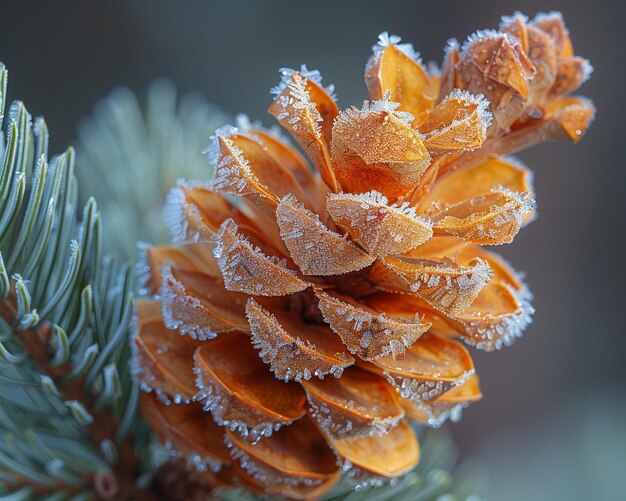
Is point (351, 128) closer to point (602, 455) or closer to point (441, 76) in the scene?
point (441, 76)

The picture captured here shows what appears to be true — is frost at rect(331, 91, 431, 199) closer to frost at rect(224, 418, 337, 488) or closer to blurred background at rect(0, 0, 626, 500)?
frost at rect(224, 418, 337, 488)

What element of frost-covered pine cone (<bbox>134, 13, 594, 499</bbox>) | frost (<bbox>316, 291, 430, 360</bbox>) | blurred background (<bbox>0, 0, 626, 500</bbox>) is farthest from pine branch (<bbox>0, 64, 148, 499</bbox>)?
blurred background (<bbox>0, 0, 626, 500</bbox>)

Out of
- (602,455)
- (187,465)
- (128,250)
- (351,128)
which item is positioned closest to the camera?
(351,128)

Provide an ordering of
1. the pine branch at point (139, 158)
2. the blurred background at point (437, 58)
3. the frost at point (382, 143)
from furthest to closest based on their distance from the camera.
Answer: the blurred background at point (437, 58) → the pine branch at point (139, 158) → the frost at point (382, 143)

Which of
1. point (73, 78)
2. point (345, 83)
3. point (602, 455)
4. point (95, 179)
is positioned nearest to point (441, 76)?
point (95, 179)

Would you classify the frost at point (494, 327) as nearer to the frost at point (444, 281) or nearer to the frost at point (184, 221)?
the frost at point (444, 281)

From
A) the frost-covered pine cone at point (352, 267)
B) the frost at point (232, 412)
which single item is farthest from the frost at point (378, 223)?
the frost at point (232, 412)
